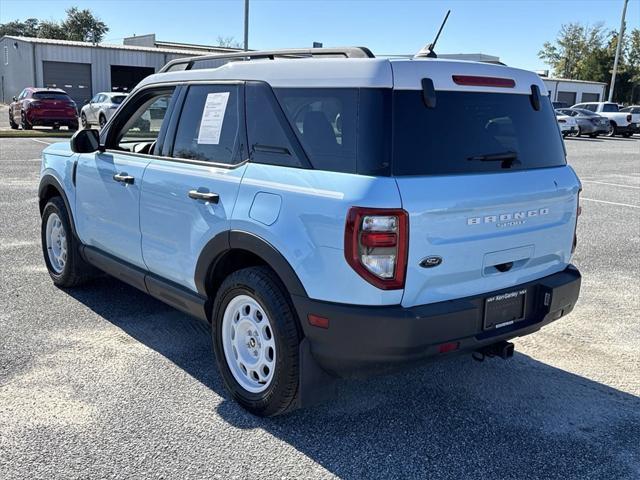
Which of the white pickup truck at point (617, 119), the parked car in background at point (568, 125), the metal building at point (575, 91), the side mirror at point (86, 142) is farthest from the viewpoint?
the metal building at point (575, 91)

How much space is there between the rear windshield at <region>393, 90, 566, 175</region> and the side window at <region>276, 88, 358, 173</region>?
0.21 meters

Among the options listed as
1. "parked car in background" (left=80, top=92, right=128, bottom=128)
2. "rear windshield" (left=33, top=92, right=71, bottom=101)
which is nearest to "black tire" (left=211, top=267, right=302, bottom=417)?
"parked car in background" (left=80, top=92, right=128, bottom=128)

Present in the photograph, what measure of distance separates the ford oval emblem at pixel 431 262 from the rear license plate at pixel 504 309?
1.30 ft

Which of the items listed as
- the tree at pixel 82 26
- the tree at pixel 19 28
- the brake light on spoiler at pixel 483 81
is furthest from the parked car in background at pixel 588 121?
the tree at pixel 19 28

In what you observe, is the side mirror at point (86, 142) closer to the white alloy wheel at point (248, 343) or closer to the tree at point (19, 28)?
the white alloy wheel at point (248, 343)

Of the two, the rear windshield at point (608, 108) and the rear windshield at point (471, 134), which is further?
the rear windshield at point (608, 108)

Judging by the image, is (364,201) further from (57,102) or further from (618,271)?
(57,102)

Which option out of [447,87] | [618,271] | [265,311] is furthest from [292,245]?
[618,271]

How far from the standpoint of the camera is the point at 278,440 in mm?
3275

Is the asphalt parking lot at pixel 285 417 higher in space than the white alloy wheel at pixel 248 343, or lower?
lower

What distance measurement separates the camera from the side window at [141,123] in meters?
4.40

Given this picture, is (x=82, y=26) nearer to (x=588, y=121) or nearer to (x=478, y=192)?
(x=588, y=121)

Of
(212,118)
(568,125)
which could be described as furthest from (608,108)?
(212,118)

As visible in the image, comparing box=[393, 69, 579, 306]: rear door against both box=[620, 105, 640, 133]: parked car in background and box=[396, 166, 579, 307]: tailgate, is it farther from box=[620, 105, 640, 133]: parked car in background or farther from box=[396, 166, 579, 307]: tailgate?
box=[620, 105, 640, 133]: parked car in background
